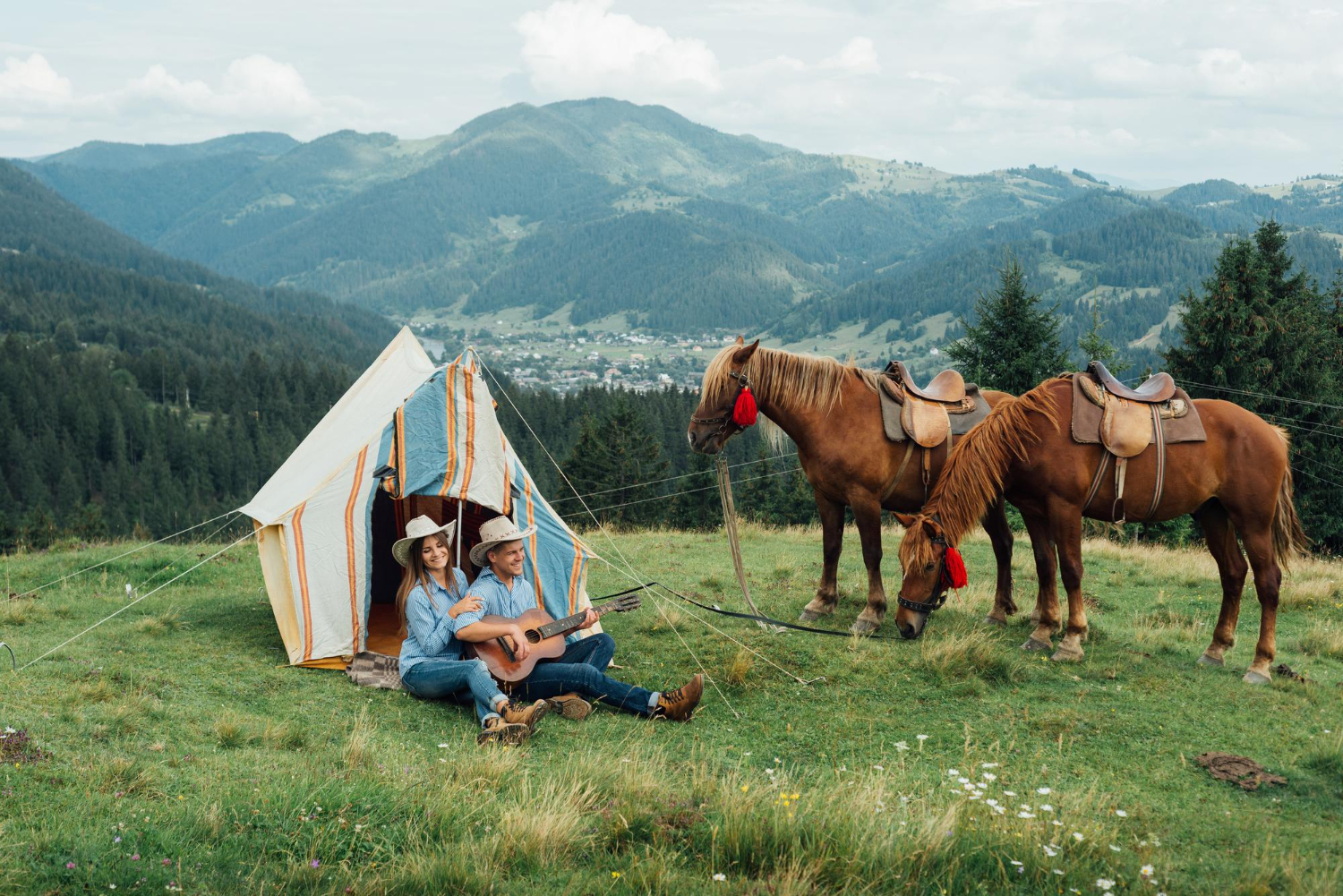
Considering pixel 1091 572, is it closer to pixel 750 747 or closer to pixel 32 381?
pixel 750 747

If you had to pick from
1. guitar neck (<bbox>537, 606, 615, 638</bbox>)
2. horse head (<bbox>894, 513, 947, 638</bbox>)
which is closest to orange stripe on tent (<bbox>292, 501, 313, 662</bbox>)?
guitar neck (<bbox>537, 606, 615, 638</bbox>)

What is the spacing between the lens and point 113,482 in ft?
250

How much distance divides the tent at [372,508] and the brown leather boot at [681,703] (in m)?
1.95

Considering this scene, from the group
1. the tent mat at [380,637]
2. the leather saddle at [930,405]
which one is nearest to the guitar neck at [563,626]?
the tent mat at [380,637]

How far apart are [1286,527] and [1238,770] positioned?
118 inches

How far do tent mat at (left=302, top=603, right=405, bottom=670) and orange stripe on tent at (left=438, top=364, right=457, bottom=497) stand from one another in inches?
53.0

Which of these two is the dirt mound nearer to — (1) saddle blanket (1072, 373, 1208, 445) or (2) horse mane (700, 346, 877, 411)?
(1) saddle blanket (1072, 373, 1208, 445)

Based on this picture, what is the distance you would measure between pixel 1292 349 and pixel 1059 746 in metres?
25.0

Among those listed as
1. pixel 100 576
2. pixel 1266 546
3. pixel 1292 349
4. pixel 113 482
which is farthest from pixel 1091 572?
pixel 113 482

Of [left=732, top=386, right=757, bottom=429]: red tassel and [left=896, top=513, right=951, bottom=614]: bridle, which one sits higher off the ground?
[left=732, top=386, right=757, bottom=429]: red tassel

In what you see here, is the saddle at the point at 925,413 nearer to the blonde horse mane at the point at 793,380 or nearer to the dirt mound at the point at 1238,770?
the blonde horse mane at the point at 793,380

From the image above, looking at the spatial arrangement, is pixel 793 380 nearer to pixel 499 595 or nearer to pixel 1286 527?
pixel 499 595

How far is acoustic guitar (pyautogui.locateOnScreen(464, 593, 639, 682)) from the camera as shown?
6387 mm

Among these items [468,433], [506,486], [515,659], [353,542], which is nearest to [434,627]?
[515,659]
